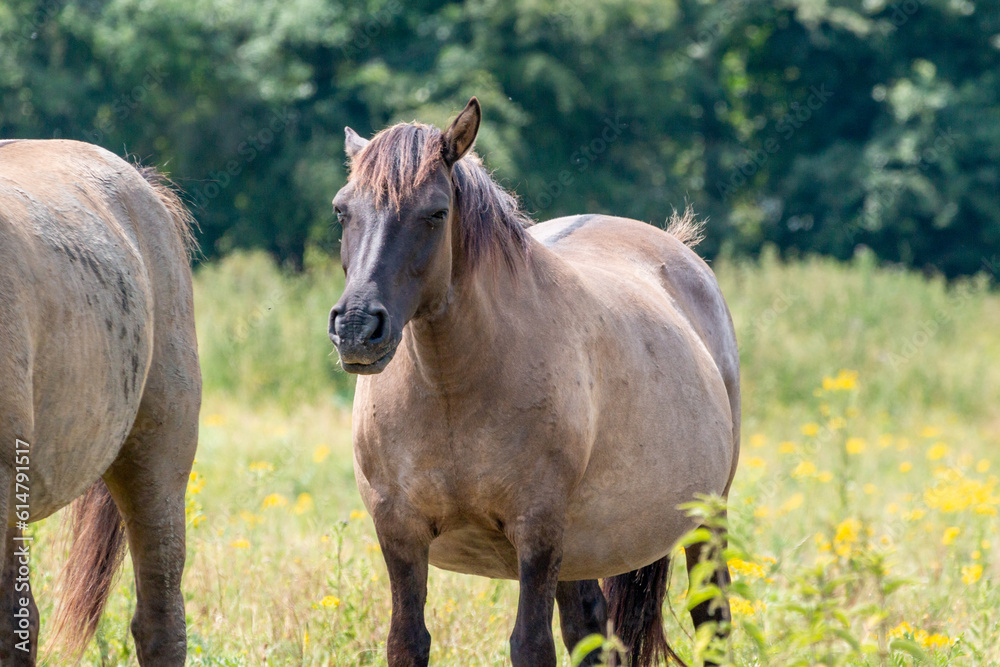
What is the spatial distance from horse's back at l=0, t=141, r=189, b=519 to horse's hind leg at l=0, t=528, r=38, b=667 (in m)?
0.49

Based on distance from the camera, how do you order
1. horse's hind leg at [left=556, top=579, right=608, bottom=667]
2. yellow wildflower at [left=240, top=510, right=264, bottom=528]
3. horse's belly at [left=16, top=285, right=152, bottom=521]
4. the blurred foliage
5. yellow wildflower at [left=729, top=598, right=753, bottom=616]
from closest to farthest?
1. horse's belly at [left=16, top=285, right=152, bottom=521]
2. yellow wildflower at [left=729, top=598, right=753, bottom=616]
3. horse's hind leg at [left=556, top=579, right=608, bottom=667]
4. yellow wildflower at [left=240, top=510, right=264, bottom=528]
5. the blurred foliage

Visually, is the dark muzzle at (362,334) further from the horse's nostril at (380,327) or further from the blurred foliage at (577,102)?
the blurred foliage at (577,102)

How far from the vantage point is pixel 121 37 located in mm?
17750

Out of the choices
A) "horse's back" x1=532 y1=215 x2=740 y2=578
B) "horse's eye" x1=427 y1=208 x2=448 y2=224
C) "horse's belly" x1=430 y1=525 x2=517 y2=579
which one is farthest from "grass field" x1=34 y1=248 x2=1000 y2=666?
"horse's eye" x1=427 y1=208 x2=448 y2=224

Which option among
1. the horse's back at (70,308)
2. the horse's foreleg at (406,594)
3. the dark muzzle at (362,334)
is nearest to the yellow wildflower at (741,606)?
the horse's foreleg at (406,594)

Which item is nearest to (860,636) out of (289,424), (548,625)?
(548,625)

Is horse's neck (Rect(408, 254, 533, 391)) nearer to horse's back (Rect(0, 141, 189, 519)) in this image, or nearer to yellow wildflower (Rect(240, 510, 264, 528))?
horse's back (Rect(0, 141, 189, 519))

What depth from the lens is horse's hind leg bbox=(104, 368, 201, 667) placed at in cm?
301

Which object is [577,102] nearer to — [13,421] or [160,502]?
[160,502]

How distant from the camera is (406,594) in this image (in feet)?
10.1

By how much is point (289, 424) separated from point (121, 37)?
10414mm

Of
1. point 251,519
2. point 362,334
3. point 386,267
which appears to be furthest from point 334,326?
point 251,519

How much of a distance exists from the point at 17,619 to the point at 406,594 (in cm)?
110

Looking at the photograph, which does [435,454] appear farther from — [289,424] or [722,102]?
[722,102]
